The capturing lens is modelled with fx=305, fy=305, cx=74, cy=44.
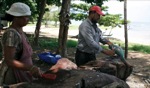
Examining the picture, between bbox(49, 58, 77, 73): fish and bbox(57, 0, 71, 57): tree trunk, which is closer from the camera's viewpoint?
bbox(49, 58, 77, 73): fish

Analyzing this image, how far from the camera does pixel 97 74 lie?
10.9ft

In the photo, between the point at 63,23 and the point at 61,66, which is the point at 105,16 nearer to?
the point at 63,23

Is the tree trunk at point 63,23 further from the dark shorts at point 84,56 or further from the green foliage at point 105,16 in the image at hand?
the green foliage at point 105,16

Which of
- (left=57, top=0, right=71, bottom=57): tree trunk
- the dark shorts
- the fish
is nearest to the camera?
the fish

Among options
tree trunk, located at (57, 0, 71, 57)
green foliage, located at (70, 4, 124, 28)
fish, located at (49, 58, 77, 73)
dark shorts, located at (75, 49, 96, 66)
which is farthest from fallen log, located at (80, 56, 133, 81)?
green foliage, located at (70, 4, 124, 28)

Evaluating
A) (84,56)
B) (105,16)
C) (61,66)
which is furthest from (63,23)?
(105,16)

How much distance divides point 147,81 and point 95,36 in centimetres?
333

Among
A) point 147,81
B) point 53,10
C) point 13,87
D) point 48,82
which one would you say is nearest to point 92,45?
point 48,82

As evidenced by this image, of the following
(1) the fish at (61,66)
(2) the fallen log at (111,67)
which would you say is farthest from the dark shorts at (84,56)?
(1) the fish at (61,66)

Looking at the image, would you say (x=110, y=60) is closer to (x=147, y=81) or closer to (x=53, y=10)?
(x=147, y=81)

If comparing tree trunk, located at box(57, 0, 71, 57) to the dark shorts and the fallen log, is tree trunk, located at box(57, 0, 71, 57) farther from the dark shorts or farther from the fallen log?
the fallen log

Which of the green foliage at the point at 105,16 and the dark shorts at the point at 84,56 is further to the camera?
the green foliage at the point at 105,16

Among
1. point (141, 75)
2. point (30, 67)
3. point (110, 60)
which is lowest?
point (141, 75)

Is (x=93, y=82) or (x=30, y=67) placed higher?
(x=30, y=67)
